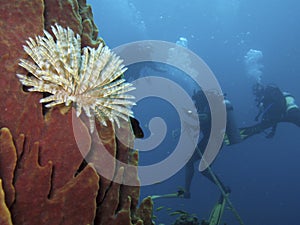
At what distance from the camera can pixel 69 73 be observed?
6.58 ft

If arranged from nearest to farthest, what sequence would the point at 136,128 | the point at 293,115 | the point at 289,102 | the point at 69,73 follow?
the point at 69,73
the point at 136,128
the point at 293,115
the point at 289,102

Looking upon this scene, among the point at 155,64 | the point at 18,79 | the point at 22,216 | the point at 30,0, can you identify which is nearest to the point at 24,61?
the point at 18,79

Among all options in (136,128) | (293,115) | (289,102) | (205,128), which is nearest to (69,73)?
(136,128)

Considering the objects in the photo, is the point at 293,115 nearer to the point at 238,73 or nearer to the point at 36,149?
the point at 36,149

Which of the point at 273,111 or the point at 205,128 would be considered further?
the point at 273,111

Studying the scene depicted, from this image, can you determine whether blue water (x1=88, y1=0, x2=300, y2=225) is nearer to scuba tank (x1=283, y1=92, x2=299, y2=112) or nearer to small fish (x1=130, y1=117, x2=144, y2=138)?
scuba tank (x1=283, y1=92, x2=299, y2=112)

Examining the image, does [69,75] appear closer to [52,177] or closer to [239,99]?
[52,177]

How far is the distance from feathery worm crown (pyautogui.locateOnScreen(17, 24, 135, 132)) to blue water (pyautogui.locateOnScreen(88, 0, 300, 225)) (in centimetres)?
4864

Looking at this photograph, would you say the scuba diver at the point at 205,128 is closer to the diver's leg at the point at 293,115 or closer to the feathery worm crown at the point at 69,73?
the diver's leg at the point at 293,115

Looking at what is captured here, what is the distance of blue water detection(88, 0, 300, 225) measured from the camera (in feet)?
192

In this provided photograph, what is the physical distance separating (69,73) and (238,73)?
79.7 m

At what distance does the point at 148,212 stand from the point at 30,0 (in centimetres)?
230

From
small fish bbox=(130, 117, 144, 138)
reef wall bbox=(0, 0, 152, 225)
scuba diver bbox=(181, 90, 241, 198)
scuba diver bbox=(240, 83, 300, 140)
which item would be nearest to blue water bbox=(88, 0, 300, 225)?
scuba diver bbox=(240, 83, 300, 140)

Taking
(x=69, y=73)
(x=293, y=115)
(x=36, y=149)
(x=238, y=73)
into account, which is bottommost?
(x=293, y=115)
